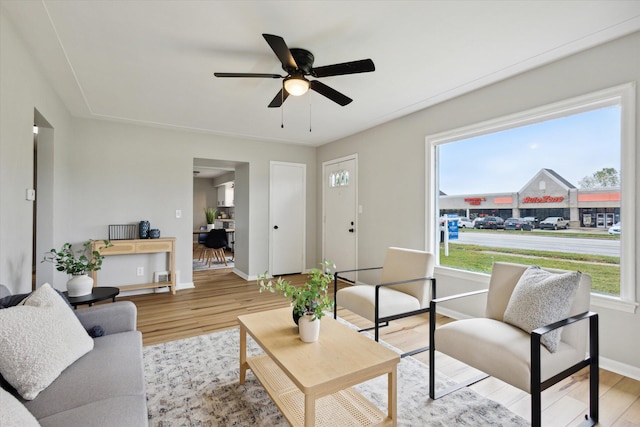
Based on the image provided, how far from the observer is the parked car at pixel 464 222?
11.7ft

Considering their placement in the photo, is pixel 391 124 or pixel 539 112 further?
pixel 391 124

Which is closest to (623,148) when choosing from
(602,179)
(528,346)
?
(602,179)

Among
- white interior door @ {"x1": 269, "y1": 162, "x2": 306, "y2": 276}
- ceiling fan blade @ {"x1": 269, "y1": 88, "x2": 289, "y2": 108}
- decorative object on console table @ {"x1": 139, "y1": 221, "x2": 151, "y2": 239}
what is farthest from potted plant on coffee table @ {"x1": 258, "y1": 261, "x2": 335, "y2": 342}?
white interior door @ {"x1": 269, "y1": 162, "x2": 306, "y2": 276}

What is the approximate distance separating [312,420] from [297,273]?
4.57 m

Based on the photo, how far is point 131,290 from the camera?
4438 mm

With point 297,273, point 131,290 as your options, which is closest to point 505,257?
point 297,273

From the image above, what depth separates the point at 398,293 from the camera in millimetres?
2961

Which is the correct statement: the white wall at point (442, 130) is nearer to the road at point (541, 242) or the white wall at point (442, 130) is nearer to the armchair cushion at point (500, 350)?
the road at point (541, 242)

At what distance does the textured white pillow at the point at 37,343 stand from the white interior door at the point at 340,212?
3.92 meters

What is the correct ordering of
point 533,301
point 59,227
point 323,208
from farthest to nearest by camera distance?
point 323,208 → point 59,227 → point 533,301

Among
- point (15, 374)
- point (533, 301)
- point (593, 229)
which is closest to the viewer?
point (15, 374)

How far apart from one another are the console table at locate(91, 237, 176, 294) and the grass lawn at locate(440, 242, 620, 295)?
146 inches

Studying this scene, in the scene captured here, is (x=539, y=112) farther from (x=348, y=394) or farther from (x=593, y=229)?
(x=348, y=394)

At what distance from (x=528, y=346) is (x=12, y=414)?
7.25 ft
